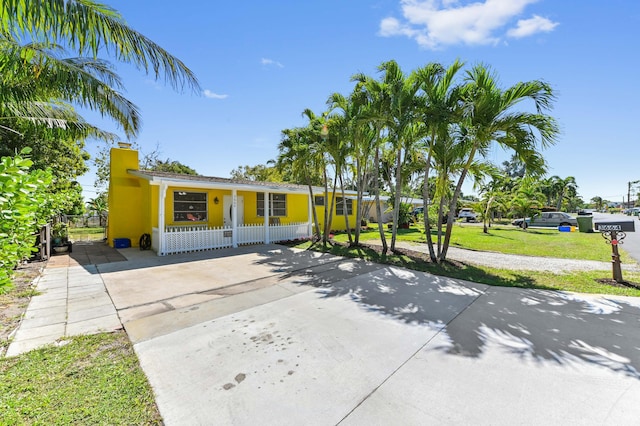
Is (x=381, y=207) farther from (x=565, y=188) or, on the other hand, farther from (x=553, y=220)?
(x=565, y=188)

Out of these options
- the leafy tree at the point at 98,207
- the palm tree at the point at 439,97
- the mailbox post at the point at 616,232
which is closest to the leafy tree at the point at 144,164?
the leafy tree at the point at 98,207

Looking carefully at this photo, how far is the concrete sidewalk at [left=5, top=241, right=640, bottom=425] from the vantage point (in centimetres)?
229

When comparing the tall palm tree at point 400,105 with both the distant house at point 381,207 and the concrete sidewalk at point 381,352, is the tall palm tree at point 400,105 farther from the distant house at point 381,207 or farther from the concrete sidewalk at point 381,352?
the distant house at point 381,207

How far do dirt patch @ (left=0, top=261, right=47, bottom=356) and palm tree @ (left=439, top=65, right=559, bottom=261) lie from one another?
28.7ft

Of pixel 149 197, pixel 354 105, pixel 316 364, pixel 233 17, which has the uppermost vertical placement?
pixel 233 17

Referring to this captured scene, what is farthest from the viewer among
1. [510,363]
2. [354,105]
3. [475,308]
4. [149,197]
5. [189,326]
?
[149,197]

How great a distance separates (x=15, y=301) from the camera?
15.6ft

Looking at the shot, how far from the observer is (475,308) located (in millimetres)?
4621

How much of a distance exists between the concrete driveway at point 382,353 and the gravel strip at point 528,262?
9.25 feet

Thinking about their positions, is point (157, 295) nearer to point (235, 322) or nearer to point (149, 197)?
point (235, 322)

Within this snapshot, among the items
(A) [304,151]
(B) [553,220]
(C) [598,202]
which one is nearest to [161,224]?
(A) [304,151]

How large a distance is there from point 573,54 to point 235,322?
10.7m

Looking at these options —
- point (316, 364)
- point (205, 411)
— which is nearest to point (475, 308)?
point (316, 364)

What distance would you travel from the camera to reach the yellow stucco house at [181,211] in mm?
10018
